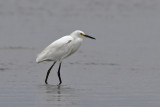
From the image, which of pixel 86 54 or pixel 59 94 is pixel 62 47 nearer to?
pixel 59 94

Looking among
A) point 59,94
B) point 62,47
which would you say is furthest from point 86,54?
point 59,94

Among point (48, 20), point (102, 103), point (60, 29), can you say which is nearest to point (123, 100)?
point (102, 103)

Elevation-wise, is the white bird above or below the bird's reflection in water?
above

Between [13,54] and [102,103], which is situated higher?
[13,54]

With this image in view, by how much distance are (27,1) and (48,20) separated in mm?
5746

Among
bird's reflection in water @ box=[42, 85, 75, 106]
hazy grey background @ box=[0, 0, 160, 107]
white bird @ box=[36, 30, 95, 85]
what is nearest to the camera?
bird's reflection in water @ box=[42, 85, 75, 106]

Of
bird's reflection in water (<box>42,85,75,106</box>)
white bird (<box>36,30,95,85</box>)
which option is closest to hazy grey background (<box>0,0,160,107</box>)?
bird's reflection in water (<box>42,85,75,106</box>)

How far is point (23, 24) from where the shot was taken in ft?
85.1

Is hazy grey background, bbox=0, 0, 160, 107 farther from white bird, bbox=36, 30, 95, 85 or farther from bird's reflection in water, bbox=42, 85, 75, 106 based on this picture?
white bird, bbox=36, 30, 95, 85

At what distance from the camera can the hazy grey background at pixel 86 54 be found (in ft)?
34.2

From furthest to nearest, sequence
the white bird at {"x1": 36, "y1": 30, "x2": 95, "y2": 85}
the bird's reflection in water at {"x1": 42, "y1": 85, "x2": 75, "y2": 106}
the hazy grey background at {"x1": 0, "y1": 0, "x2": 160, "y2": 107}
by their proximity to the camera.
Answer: the white bird at {"x1": 36, "y1": 30, "x2": 95, "y2": 85} < the hazy grey background at {"x1": 0, "y1": 0, "x2": 160, "y2": 107} < the bird's reflection in water at {"x1": 42, "y1": 85, "x2": 75, "y2": 106}

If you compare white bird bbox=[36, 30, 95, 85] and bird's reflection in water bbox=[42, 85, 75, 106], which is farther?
white bird bbox=[36, 30, 95, 85]

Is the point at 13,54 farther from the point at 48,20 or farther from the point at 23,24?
the point at 48,20

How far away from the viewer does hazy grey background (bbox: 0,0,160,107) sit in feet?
34.2
